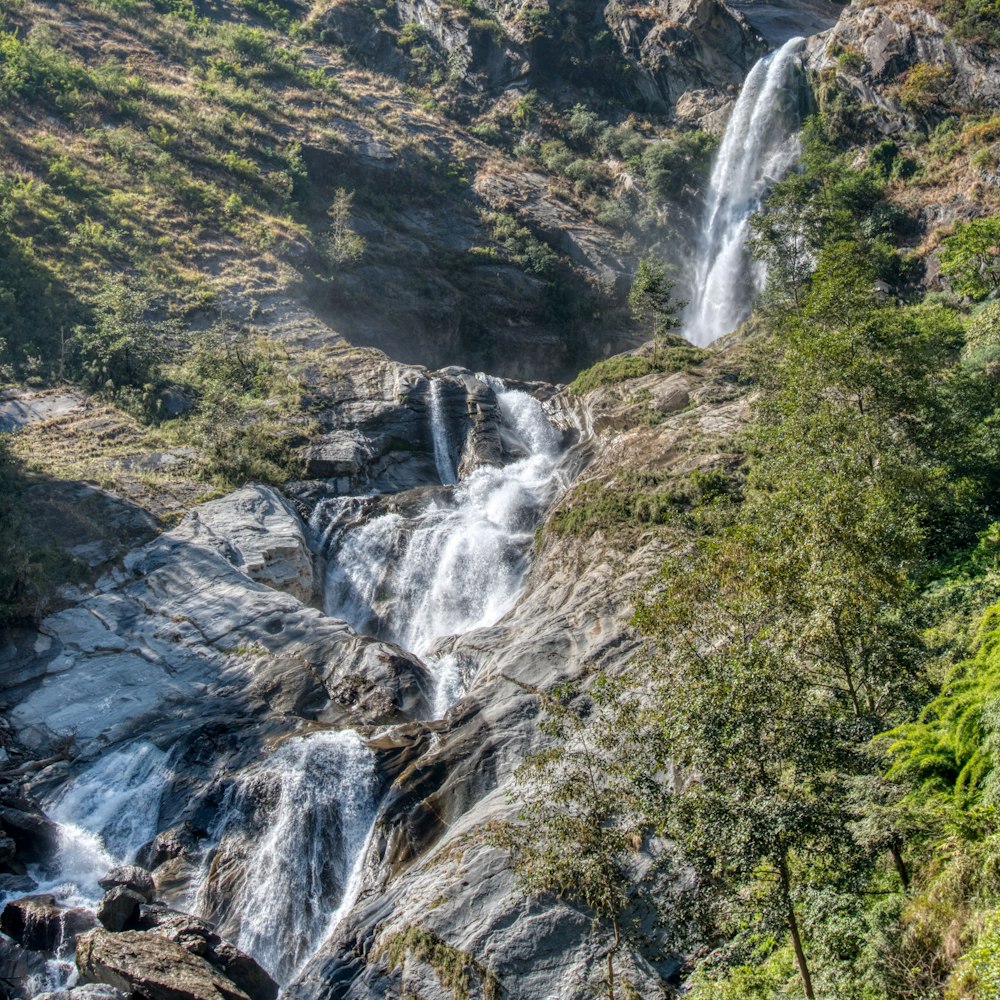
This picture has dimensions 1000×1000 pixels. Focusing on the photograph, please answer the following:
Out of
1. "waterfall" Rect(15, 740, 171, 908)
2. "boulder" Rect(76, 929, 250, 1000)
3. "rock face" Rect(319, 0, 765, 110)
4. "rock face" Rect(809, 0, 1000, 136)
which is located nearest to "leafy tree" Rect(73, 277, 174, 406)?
"waterfall" Rect(15, 740, 171, 908)

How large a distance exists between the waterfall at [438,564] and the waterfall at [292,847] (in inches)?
297

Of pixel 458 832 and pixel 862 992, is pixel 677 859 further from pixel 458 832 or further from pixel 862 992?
pixel 458 832

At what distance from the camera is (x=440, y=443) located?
42.3m

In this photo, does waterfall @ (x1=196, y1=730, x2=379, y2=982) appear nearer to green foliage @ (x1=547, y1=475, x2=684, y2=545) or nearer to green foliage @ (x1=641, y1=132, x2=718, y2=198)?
green foliage @ (x1=547, y1=475, x2=684, y2=545)

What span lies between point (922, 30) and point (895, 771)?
53.5 meters

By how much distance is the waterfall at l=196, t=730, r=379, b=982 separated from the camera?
64.0 feet

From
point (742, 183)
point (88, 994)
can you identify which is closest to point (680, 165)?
point (742, 183)

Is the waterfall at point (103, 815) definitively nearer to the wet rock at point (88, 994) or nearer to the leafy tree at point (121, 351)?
the wet rock at point (88, 994)

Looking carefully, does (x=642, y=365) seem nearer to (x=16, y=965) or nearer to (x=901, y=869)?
(x=901, y=869)

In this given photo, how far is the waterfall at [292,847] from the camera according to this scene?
19.5 meters

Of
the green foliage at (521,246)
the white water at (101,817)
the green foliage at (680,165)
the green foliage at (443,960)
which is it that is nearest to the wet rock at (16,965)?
the white water at (101,817)

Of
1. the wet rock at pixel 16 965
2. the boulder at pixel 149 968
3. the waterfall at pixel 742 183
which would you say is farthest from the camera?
the waterfall at pixel 742 183

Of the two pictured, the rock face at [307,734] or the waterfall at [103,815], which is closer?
the rock face at [307,734]

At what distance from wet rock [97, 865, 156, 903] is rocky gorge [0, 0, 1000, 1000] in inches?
3.5
